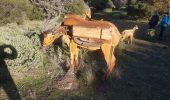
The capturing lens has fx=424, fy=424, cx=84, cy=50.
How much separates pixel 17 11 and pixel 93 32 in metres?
8.56

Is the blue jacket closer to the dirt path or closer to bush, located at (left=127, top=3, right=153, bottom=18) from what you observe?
the dirt path

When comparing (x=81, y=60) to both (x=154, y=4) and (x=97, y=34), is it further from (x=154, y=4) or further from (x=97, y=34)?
(x=154, y=4)

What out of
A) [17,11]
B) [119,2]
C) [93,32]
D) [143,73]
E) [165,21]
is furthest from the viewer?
[119,2]

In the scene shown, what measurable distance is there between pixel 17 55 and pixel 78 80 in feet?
6.81

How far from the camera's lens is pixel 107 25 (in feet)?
34.4

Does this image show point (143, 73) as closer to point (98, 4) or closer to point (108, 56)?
point (108, 56)

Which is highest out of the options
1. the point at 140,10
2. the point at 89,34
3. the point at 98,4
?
the point at 89,34

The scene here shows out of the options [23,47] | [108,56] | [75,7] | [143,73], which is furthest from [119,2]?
[108,56]

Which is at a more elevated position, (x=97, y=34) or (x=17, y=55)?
(x=97, y=34)

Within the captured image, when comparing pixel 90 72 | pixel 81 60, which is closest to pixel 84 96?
pixel 90 72

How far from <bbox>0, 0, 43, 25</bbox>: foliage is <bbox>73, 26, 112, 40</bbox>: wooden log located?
680 cm

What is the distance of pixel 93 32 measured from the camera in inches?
411

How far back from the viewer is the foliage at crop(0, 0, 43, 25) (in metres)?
17.4

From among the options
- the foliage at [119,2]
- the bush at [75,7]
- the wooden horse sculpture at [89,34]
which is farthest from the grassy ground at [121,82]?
the foliage at [119,2]
